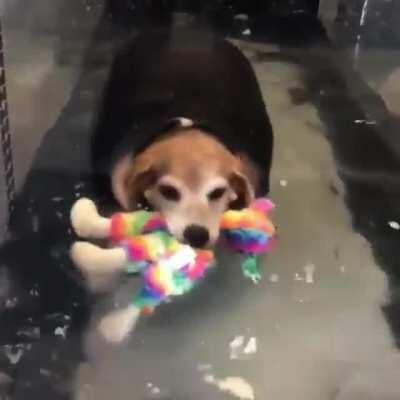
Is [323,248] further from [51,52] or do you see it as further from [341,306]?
[51,52]

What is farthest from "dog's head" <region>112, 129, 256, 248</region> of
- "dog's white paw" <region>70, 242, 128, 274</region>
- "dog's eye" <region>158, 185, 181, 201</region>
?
"dog's white paw" <region>70, 242, 128, 274</region>

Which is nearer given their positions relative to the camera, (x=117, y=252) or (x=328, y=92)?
(x=117, y=252)

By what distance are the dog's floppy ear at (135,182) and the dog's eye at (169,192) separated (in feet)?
0.06

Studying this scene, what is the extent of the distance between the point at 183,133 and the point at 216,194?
4.2 inches

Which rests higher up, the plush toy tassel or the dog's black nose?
→ the dog's black nose

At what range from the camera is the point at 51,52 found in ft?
4.52

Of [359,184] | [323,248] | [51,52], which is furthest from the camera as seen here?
[51,52]

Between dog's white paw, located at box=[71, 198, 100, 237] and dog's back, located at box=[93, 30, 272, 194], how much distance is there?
0.09 m

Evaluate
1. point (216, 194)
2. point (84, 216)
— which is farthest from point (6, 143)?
point (216, 194)

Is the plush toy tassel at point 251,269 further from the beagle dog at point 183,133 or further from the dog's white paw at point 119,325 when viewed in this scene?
the dog's white paw at point 119,325

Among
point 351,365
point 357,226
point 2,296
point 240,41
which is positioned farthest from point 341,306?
point 240,41

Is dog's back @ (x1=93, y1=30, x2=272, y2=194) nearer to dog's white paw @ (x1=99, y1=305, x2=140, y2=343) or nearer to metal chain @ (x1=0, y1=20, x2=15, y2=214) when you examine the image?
metal chain @ (x1=0, y1=20, x2=15, y2=214)

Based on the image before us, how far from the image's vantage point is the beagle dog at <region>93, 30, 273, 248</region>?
1.07 meters

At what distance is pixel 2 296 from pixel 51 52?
551 mm
